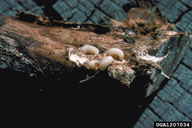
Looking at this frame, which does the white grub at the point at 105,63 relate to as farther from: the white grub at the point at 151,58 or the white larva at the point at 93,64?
the white grub at the point at 151,58

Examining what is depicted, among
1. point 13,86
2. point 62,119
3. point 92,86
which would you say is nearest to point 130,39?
point 92,86

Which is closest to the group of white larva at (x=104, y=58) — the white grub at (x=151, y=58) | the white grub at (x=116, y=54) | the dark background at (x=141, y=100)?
the white grub at (x=116, y=54)

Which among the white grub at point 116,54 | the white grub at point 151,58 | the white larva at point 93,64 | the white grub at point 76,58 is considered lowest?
the white grub at point 151,58

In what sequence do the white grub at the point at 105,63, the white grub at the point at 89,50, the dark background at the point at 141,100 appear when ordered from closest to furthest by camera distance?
1. the white grub at the point at 105,63
2. the white grub at the point at 89,50
3. the dark background at the point at 141,100

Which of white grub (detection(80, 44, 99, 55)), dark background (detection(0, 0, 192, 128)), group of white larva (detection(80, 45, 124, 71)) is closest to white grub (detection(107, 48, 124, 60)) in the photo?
group of white larva (detection(80, 45, 124, 71))

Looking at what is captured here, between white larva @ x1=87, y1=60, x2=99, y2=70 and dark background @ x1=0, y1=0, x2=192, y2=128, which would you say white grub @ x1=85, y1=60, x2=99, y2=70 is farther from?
dark background @ x1=0, y1=0, x2=192, y2=128

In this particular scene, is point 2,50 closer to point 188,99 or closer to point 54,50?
point 54,50

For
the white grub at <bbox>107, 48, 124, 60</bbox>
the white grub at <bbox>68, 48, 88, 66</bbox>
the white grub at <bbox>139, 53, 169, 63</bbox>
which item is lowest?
the white grub at <bbox>139, 53, 169, 63</bbox>

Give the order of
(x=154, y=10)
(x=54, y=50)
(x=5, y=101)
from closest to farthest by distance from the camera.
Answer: (x=54, y=50) < (x=5, y=101) < (x=154, y=10)
